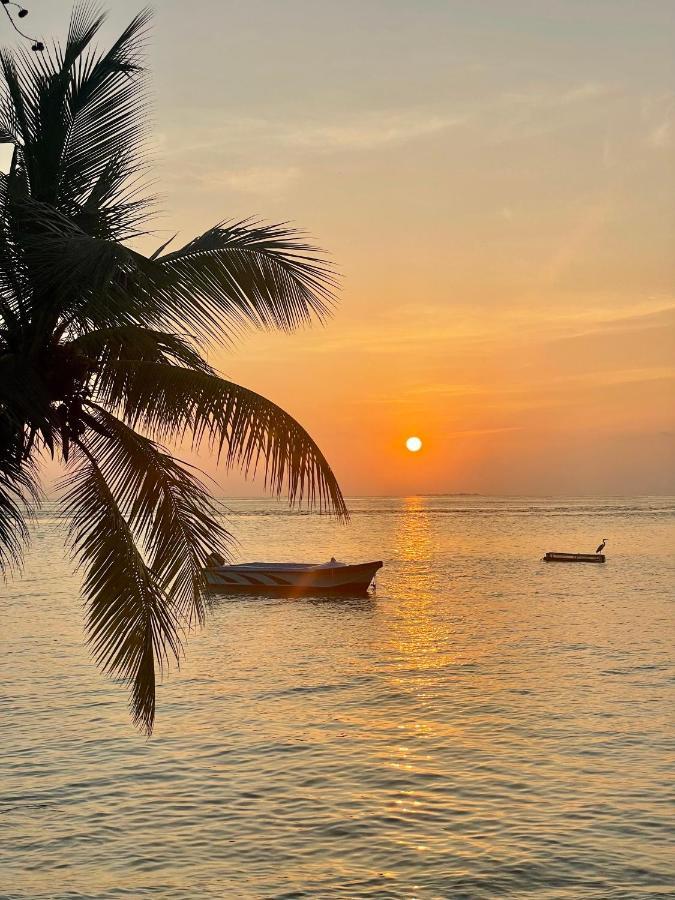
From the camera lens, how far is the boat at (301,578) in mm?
48625

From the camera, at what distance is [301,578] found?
48.7 meters

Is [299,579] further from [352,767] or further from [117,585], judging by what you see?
[117,585]

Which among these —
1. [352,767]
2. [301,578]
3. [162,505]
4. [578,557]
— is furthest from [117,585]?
[578,557]

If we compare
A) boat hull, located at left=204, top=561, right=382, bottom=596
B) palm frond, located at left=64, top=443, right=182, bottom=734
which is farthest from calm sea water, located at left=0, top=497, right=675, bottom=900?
boat hull, located at left=204, top=561, right=382, bottom=596

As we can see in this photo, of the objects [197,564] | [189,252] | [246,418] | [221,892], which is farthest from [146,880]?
[189,252]

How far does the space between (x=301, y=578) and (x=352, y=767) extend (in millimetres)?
31095

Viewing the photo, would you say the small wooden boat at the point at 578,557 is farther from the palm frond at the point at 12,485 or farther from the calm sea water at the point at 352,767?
the palm frond at the point at 12,485

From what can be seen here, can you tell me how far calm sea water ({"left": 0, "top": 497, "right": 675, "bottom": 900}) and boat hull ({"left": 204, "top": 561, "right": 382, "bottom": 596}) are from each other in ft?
34.1

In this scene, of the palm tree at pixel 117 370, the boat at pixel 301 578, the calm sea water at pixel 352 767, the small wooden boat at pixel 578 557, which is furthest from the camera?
the small wooden boat at pixel 578 557

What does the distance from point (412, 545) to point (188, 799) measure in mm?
86798

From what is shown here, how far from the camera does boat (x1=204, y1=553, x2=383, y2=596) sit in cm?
4862

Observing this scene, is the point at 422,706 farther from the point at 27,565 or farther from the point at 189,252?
the point at 27,565

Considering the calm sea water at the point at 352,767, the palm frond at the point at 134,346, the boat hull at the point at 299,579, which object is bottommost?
the calm sea water at the point at 352,767

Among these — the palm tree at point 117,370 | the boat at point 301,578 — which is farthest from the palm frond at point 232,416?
the boat at point 301,578
